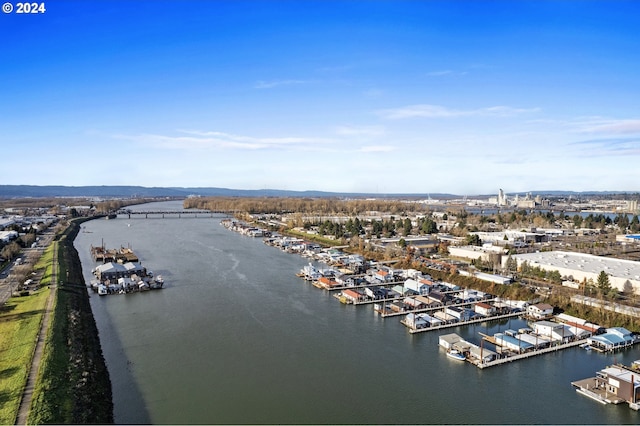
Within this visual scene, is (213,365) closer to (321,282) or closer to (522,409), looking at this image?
(522,409)

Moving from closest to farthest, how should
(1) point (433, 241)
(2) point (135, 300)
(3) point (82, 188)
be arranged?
1. (2) point (135, 300)
2. (1) point (433, 241)
3. (3) point (82, 188)

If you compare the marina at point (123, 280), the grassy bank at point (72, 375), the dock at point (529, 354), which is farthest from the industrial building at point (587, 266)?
the grassy bank at point (72, 375)

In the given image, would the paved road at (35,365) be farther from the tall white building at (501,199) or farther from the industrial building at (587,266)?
the tall white building at (501,199)

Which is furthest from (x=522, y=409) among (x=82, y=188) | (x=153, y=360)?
(x=82, y=188)

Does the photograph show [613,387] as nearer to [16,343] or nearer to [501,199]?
[16,343]

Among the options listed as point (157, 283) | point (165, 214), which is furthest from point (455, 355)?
point (165, 214)
